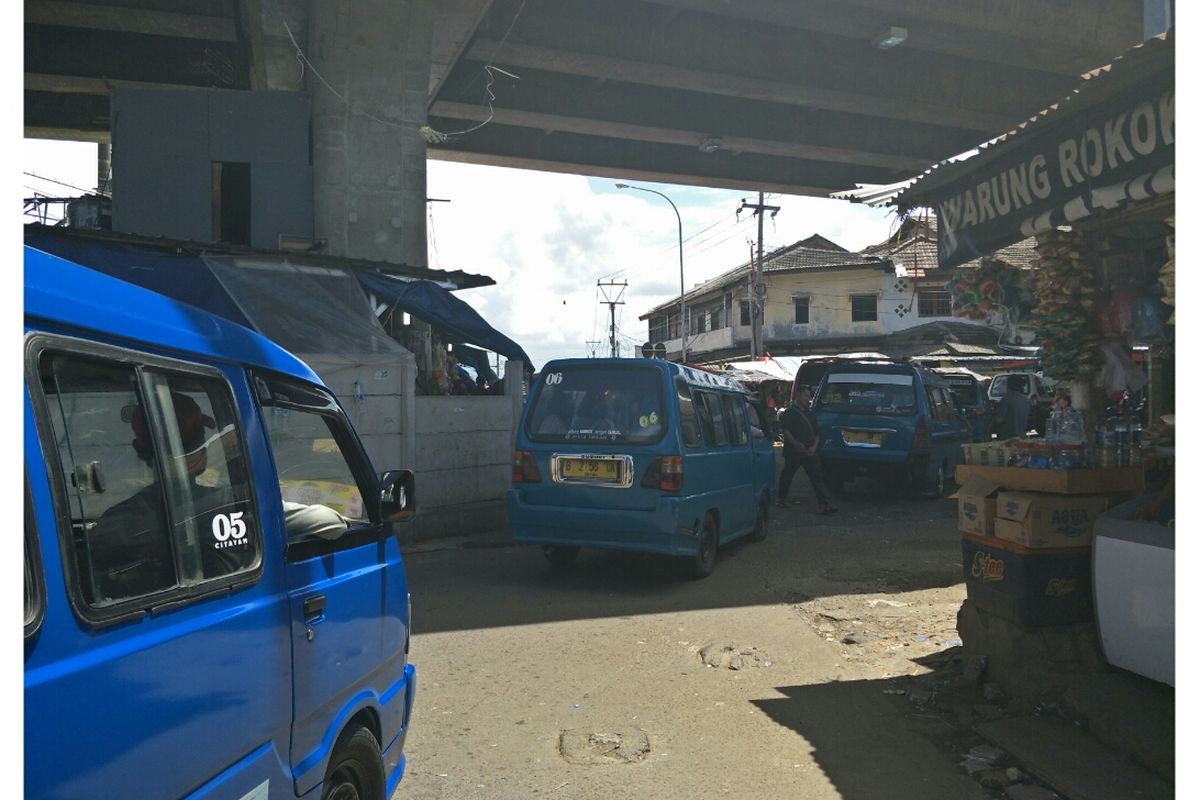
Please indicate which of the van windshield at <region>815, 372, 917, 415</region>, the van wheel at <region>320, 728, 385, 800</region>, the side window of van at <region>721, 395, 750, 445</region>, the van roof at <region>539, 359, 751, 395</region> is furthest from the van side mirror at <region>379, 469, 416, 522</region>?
the van windshield at <region>815, 372, 917, 415</region>

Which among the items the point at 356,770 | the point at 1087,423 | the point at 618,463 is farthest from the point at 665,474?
the point at 356,770

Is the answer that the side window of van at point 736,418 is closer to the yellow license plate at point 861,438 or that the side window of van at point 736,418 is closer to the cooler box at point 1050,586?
the cooler box at point 1050,586

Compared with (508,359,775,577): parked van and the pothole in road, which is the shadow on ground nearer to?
(508,359,775,577): parked van

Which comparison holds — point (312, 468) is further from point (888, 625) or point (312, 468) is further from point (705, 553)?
point (705, 553)

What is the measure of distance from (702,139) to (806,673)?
1502 cm

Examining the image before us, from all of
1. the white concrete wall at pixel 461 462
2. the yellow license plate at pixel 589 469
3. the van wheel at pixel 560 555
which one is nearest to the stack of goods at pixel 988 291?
the yellow license plate at pixel 589 469

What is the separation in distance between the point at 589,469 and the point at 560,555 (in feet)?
4.17

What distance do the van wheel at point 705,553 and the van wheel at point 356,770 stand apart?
5400 mm

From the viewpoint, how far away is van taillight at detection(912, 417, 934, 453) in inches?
574

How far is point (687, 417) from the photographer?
857 cm

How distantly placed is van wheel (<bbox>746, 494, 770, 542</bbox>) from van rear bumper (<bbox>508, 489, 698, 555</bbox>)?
271 centimetres

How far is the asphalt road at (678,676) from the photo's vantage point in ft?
14.5

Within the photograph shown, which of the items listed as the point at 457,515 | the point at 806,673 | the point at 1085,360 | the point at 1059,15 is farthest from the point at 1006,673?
the point at 1059,15

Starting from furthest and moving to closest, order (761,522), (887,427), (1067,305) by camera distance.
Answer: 1. (887,427)
2. (761,522)
3. (1067,305)
